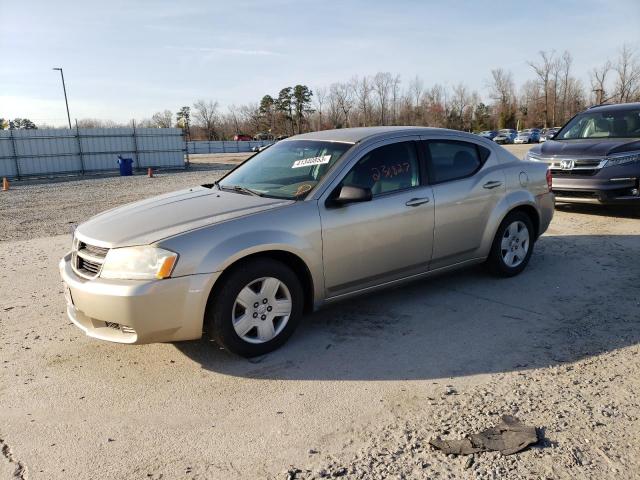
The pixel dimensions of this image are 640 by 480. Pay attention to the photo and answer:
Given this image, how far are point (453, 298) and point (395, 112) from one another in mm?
72331

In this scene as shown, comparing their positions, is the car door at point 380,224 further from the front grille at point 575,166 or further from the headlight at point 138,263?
the front grille at point 575,166

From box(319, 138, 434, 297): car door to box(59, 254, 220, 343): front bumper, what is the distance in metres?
1.05

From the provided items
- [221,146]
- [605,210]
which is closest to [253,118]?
[221,146]

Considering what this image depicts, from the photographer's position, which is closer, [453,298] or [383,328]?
[383,328]

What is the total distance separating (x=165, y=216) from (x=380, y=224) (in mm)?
1727

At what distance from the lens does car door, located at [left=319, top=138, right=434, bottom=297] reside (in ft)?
13.5

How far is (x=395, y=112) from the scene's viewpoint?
74188mm

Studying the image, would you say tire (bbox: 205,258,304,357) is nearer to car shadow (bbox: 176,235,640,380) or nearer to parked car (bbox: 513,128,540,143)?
car shadow (bbox: 176,235,640,380)

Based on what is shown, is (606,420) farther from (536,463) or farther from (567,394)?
(536,463)

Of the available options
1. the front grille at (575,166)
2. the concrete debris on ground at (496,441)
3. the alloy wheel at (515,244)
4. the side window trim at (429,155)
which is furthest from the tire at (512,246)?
the front grille at (575,166)

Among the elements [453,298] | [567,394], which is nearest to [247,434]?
[567,394]

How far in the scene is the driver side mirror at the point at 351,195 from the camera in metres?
3.97

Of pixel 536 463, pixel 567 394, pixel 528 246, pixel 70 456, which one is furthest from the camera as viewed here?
pixel 528 246

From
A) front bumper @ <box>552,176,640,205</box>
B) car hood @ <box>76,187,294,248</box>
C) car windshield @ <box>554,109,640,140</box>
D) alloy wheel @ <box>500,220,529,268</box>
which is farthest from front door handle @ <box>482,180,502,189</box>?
car windshield @ <box>554,109,640,140</box>
